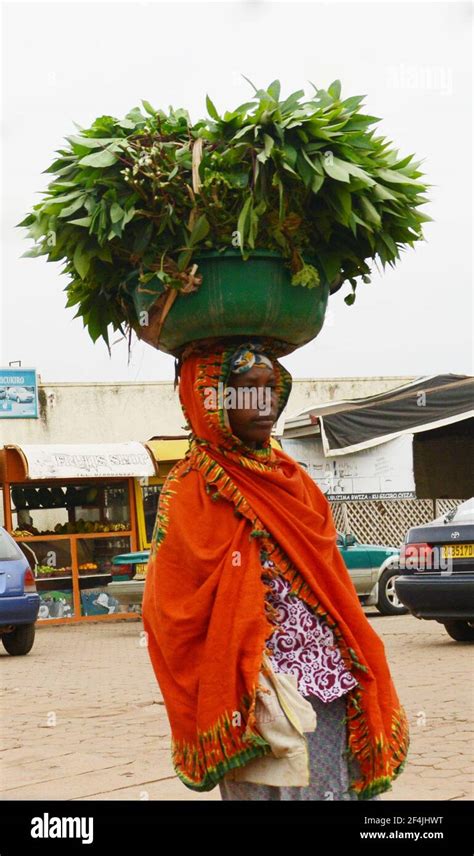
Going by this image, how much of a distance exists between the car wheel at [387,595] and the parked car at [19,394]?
1112 cm

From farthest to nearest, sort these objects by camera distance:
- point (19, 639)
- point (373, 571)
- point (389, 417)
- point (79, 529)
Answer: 1. point (79, 529)
2. point (389, 417)
3. point (373, 571)
4. point (19, 639)

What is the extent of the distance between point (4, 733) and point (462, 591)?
4.88 m

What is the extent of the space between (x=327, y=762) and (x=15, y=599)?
32.9 feet

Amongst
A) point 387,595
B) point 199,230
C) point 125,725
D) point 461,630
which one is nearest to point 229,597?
point 199,230

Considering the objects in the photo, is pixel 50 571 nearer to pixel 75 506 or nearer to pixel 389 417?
pixel 75 506

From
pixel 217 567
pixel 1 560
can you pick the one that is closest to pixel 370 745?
pixel 217 567

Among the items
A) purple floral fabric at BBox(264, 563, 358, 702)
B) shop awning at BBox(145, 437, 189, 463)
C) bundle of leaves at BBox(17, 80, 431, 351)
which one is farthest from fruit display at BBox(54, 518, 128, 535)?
purple floral fabric at BBox(264, 563, 358, 702)

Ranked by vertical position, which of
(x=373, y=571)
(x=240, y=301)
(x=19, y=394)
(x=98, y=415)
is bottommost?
(x=373, y=571)

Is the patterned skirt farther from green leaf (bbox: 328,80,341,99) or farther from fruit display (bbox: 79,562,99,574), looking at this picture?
fruit display (bbox: 79,562,99,574)

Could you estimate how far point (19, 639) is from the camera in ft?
45.0

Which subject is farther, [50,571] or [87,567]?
[87,567]

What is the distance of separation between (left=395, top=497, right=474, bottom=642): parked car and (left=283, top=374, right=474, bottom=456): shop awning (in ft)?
19.1

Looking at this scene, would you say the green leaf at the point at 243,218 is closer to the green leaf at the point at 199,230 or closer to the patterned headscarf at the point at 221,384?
Result: the green leaf at the point at 199,230
